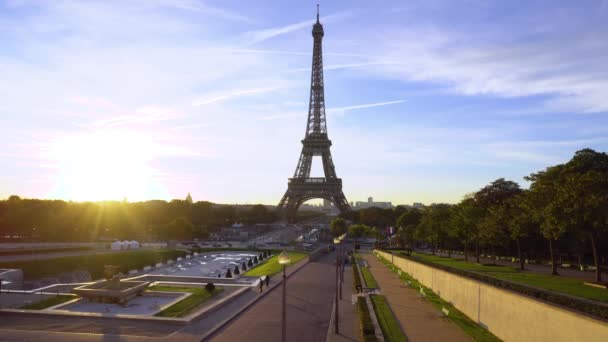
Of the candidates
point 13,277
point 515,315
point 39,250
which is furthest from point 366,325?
point 39,250

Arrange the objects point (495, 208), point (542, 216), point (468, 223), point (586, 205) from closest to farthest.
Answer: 1. point (586, 205)
2. point (542, 216)
3. point (495, 208)
4. point (468, 223)

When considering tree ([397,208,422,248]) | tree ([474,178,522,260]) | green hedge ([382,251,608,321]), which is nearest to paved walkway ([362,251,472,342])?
green hedge ([382,251,608,321])

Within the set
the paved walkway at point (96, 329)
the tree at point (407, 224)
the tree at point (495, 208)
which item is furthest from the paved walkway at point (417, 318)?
the tree at point (407, 224)

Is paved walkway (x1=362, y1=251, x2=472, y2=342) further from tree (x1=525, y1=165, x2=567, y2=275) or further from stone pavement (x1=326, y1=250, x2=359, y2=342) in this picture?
tree (x1=525, y1=165, x2=567, y2=275)

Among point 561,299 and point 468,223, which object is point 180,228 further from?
point 561,299

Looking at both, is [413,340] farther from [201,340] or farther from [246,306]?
[246,306]

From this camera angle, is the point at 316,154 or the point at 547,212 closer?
the point at 547,212

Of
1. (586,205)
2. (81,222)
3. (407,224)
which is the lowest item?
(81,222)
